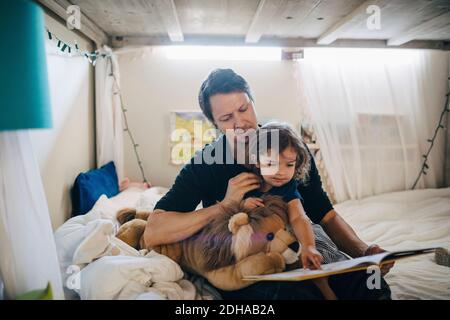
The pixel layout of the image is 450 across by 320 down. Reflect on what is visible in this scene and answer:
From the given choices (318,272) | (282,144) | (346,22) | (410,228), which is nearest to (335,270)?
(318,272)

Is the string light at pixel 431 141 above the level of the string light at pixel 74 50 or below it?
below

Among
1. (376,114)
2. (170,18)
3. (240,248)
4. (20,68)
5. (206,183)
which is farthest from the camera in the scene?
(376,114)

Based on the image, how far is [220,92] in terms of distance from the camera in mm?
1050

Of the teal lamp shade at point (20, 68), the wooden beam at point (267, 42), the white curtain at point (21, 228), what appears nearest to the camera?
the teal lamp shade at point (20, 68)

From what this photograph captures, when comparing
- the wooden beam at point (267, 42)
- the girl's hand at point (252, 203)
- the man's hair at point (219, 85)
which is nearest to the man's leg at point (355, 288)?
the girl's hand at point (252, 203)

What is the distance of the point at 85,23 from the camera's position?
1.34m

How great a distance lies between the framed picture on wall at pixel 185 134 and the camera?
1260 millimetres

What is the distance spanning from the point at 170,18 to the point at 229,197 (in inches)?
33.4

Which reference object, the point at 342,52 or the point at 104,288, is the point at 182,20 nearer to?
the point at 342,52

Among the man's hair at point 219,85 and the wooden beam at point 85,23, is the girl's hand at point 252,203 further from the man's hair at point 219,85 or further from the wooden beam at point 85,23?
the wooden beam at point 85,23

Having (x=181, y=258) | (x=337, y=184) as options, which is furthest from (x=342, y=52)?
(x=181, y=258)

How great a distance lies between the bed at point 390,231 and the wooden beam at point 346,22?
2.72ft

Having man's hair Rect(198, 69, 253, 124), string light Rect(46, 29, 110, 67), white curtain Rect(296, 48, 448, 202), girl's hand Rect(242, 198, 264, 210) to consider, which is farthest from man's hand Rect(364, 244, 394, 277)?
string light Rect(46, 29, 110, 67)

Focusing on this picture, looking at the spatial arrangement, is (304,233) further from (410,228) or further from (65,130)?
(65,130)
